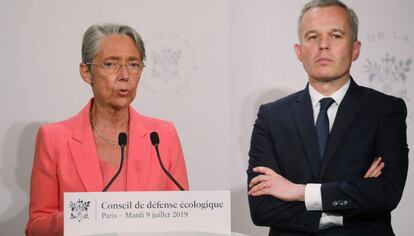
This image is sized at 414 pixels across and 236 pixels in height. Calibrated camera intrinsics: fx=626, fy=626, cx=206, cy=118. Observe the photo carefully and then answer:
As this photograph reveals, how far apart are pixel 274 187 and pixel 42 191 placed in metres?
1.24

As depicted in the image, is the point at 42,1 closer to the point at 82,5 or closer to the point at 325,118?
the point at 82,5

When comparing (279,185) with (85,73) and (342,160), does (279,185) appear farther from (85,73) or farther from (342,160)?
(85,73)

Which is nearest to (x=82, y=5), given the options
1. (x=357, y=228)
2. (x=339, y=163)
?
(x=339, y=163)

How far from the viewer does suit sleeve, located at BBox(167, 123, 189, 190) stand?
11.6 feet

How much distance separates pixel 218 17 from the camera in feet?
13.3

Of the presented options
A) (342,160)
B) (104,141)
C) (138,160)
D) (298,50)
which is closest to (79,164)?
(104,141)

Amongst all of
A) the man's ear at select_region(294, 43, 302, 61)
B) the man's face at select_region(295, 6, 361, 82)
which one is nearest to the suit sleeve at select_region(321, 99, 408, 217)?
the man's face at select_region(295, 6, 361, 82)

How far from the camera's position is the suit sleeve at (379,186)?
3129 millimetres

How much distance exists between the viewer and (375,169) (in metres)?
3.23

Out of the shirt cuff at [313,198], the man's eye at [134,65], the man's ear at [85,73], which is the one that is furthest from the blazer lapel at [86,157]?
the shirt cuff at [313,198]

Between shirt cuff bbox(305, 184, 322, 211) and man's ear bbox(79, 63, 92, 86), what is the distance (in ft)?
4.63

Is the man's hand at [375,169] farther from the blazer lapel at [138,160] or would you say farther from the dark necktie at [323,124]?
the blazer lapel at [138,160]

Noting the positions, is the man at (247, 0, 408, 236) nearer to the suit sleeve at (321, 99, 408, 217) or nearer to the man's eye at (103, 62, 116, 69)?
the suit sleeve at (321, 99, 408, 217)

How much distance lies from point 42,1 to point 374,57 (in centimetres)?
218
